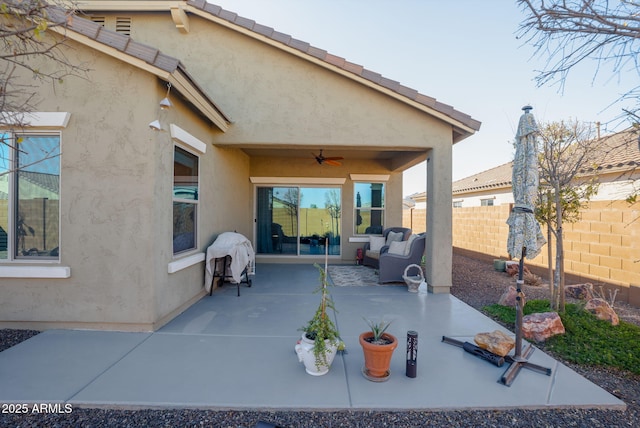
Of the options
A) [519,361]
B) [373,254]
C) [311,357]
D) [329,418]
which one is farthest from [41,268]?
[373,254]

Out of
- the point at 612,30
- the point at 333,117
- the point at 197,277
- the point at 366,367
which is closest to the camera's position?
the point at 612,30

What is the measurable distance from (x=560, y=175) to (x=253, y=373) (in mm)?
5656

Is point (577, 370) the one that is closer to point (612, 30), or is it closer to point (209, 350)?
point (612, 30)

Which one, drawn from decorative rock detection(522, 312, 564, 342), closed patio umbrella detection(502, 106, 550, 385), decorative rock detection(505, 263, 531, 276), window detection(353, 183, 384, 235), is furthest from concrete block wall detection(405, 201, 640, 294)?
window detection(353, 183, 384, 235)

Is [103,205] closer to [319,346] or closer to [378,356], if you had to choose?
[319,346]

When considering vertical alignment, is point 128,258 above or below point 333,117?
below

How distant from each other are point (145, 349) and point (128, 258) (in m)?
1.23

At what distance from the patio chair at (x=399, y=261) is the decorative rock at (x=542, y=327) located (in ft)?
8.83

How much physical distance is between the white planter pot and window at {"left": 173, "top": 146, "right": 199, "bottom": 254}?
288 cm

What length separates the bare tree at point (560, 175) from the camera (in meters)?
5.07

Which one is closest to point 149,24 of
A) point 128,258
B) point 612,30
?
point 128,258

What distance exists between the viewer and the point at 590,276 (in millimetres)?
7008

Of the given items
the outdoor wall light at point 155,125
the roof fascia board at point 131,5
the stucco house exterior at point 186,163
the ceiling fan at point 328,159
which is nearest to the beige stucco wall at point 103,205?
the stucco house exterior at point 186,163

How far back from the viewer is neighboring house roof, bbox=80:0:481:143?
588 centimetres
